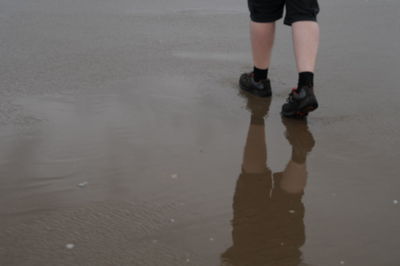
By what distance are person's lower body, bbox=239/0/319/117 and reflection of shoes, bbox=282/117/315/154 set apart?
49 mm

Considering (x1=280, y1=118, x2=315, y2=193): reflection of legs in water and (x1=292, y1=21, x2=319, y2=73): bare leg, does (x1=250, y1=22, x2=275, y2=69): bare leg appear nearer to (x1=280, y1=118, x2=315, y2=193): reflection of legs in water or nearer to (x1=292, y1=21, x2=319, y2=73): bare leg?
(x1=292, y1=21, x2=319, y2=73): bare leg

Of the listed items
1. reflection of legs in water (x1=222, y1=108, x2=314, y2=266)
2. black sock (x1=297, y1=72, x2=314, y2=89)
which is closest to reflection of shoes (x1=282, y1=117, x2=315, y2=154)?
reflection of legs in water (x1=222, y1=108, x2=314, y2=266)

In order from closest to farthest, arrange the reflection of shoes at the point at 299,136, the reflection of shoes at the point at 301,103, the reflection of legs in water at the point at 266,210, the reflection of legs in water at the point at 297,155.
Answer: the reflection of legs in water at the point at 266,210 < the reflection of legs in water at the point at 297,155 < the reflection of shoes at the point at 299,136 < the reflection of shoes at the point at 301,103

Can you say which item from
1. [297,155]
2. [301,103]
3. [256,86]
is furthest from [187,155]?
[256,86]

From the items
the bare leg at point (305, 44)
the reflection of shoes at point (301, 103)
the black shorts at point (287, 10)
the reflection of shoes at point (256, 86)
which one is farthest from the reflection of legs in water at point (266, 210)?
the black shorts at point (287, 10)

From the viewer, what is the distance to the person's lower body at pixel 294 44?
111 inches

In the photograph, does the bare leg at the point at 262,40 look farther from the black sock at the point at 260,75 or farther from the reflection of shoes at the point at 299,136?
the reflection of shoes at the point at 299,136

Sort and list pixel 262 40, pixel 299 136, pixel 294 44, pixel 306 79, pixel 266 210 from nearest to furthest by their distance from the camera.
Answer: pixel 266 210 < pixel 299 136 < pixel 306 79 < pixel 294 44 < pixel 262 40

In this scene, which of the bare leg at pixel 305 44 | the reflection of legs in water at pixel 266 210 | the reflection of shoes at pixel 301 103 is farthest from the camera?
the bare leg at pixel 305 44

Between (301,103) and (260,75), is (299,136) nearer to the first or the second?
(301,103)

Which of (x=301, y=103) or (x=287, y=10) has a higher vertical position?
(x=287, y=10)

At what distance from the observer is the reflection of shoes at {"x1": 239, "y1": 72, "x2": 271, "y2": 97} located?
3.23 m

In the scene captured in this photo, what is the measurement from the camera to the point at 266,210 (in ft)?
6.59

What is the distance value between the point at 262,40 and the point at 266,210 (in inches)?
58.8
